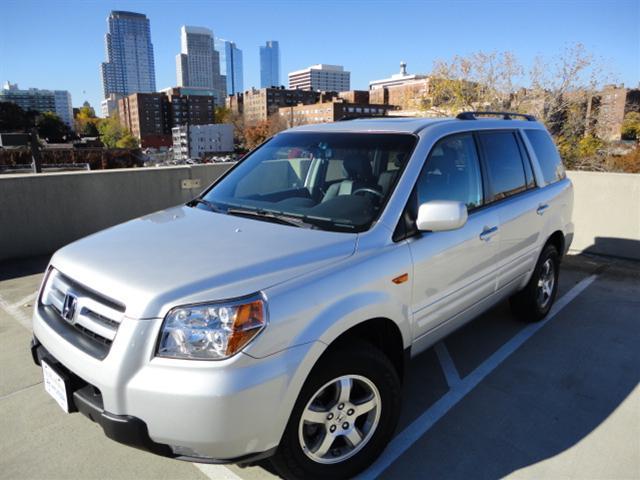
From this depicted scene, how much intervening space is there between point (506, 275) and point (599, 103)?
19627 millimetres

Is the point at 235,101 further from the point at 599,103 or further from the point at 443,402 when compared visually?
the point at 443,402

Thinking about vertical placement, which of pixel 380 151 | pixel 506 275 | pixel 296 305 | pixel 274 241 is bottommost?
pixel 506 275

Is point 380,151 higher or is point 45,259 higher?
point 380,151

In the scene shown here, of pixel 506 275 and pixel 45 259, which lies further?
pixel 45 259

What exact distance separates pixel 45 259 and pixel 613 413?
6775 mm

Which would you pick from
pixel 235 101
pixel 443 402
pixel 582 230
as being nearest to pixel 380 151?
pixel 443 402

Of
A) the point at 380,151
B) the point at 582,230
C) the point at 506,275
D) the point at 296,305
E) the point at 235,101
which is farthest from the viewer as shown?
the point at 235,101

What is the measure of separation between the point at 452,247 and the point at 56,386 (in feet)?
7.47

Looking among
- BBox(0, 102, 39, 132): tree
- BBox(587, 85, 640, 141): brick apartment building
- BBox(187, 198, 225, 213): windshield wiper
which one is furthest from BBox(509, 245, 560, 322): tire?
BBox(0, 102, 39, 132): tree

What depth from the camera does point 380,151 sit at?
3092mm

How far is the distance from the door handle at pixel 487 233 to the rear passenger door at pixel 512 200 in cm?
16

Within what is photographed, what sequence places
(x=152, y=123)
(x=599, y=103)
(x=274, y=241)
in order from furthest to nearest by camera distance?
(x=152, y=123)
(x=599, y=103)
(x=274, y=241)

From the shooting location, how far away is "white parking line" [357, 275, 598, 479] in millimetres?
2659

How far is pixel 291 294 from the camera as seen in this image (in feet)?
6.75
